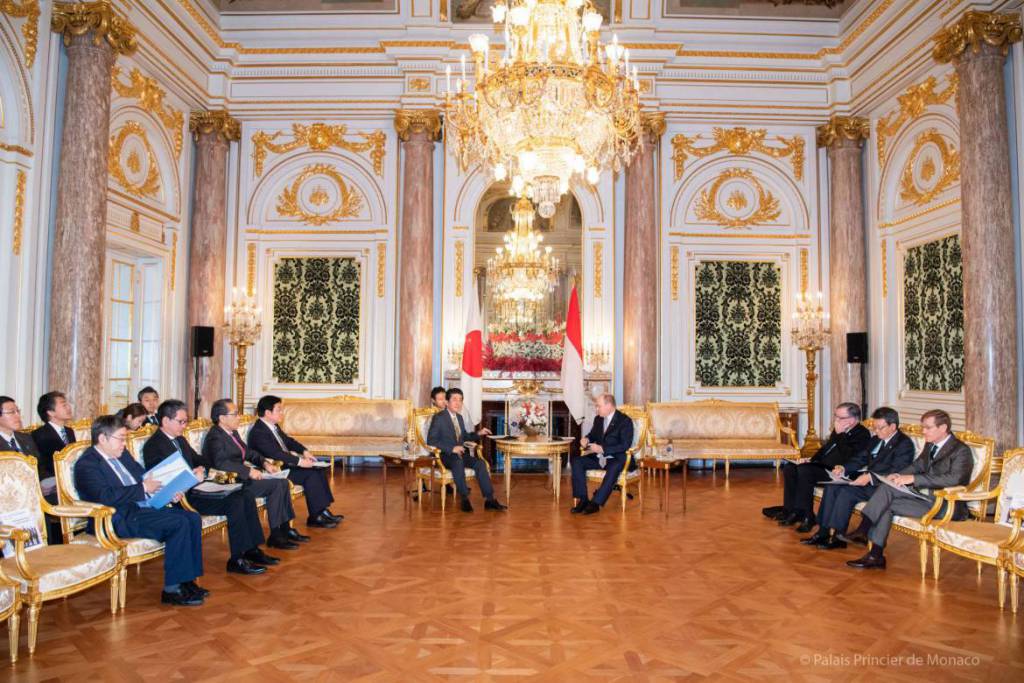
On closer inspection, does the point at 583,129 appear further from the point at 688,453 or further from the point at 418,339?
the point at 418,339

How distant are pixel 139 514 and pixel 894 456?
17.4 feet

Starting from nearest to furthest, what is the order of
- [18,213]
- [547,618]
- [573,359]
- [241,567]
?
1. [547,618]
2. [241,567]
3. [18,213]
4. [573,359]

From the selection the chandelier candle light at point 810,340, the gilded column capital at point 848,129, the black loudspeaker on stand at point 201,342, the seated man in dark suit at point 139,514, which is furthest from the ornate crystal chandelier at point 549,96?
the gilded column capital at point 848,129

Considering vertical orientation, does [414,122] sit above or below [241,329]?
above

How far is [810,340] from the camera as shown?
9.82 meters

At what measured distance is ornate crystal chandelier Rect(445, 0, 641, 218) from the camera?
220 inches

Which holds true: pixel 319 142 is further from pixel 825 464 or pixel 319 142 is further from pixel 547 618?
pixel 547 618

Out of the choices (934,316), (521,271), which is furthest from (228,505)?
(934,316)

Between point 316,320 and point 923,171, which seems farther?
point 316,320

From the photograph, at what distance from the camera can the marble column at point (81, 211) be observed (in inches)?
277

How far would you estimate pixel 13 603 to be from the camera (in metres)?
3.13

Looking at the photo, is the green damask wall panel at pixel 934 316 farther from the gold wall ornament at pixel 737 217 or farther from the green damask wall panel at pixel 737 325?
the gold wall ornament at pixel 737 217

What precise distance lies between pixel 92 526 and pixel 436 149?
24.6 feet

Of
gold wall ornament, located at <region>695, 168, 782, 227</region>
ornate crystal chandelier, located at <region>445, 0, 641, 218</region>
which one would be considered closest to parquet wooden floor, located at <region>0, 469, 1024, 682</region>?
ornate crystal chandelier, located at <region>445, 0, 641, 218</region>
